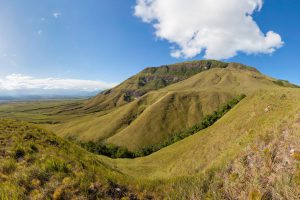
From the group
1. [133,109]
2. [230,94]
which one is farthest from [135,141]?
[230,94]

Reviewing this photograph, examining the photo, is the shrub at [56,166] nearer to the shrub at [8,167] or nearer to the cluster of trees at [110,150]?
the shrub at [8,167]

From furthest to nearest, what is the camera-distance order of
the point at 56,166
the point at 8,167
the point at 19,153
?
1. the point at 19,153
2. the point at 8,167
3. the point at 56,166

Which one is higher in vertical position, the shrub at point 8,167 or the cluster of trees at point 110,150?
the shrub at point 8,167

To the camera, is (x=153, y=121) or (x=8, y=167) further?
(x=153, y=121)

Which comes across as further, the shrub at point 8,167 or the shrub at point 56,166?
the shrub at point 8,167

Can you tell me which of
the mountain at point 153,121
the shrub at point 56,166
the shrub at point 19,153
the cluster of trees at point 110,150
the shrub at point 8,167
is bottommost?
the cluster of trees at point 110,150

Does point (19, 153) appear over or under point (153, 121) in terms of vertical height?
over

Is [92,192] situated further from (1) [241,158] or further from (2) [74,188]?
(1) [241,158]

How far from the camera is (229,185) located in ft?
22.0

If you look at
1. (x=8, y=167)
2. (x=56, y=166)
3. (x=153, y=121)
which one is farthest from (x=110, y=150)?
(x=56, y=166)

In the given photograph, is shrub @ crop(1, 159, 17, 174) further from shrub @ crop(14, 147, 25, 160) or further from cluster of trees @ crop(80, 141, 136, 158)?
cluster of trees @ crop(80, 141, 136, 158)

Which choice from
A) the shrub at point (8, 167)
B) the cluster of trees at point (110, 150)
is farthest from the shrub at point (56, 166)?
the cluster of trees at point (110, 150)

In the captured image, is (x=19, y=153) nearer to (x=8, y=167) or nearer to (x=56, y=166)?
(x=8, y=167)

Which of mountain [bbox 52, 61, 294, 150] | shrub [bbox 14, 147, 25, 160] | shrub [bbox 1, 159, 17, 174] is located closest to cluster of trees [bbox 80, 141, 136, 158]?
mountain [bbox 52, 61, 294, 150]
